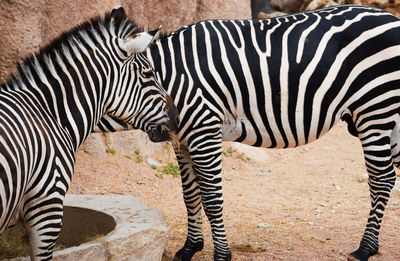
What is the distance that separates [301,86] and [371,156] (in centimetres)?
95

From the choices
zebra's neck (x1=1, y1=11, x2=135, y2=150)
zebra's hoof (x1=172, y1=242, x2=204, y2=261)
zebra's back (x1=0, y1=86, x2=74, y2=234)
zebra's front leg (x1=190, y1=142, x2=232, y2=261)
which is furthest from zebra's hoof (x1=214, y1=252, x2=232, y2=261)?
zebra's back (x1=0, y1=86, x2=74, y2=234)

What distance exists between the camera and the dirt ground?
5836 mm

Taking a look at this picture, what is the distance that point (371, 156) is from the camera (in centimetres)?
508

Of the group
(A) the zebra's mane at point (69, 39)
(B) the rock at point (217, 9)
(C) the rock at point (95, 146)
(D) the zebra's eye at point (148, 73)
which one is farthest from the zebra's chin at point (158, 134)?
(B) the rock at point (217, 9)

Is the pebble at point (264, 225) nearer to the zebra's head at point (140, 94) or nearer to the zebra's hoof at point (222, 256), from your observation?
the zebra's hoof at point (222, 256)

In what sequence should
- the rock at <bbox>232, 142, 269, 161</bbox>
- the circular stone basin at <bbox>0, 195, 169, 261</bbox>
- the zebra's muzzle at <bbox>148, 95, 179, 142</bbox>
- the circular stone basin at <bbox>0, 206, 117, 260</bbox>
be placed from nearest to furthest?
the circular stone basin at <bbox>0, 195, 169, 261</bbox>
the zebra's muzzle at <bbox>148, 95, 179, 142</bbox>
the circular stone basin at <bbox>0, 206, 117, 260</bbox>
the rock at <bbox>232, 142, 269, 161</bbox>

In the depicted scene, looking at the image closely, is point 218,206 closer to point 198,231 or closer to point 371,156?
point 198,231

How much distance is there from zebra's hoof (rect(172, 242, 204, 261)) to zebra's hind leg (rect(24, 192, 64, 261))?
214 cm

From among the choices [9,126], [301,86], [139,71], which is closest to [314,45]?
[301,86]

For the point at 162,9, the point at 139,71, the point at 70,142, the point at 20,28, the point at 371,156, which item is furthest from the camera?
the point at 162,9

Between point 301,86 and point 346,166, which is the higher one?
point 301,86

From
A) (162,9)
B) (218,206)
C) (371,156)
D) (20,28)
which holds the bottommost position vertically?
(218,206)

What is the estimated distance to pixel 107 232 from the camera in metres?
4.62

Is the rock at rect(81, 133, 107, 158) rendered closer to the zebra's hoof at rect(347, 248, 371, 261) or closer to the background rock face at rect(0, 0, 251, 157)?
the background rock face at rect(0, 0, 251, 157)
